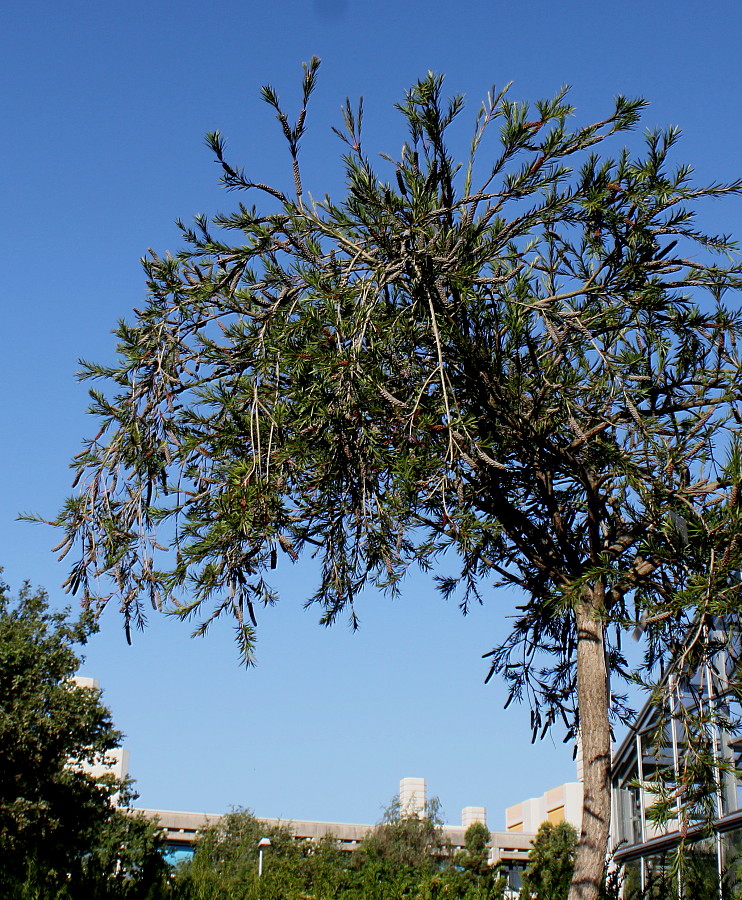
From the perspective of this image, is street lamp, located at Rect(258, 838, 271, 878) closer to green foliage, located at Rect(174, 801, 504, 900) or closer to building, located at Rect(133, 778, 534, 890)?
green foliage, located at Rect(174, 801, 504, 900)

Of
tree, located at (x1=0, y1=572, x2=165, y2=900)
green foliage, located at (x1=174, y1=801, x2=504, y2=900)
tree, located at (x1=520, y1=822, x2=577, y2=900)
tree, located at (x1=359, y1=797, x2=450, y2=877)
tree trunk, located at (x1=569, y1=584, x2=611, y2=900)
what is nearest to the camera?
tree trunk, located at (x1=569, y1=584, x2=611, y2=900)

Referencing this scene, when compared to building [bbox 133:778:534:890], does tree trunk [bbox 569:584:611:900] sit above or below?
above

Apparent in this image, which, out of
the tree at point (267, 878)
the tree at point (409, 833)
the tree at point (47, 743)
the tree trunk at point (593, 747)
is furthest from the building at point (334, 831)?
the tree trunk at point (593, 747)

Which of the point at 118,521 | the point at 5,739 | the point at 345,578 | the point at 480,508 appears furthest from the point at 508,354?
the point at 5,739

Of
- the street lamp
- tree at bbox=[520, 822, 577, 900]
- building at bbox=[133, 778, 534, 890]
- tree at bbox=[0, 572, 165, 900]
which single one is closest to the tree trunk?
tree at bbox=[520, 822, 577, 900]

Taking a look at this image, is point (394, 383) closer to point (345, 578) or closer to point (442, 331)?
point (442, 331)

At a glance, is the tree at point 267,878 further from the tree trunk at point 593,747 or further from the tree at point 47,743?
the tree at point 47,743

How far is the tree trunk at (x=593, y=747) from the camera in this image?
475 centimetres

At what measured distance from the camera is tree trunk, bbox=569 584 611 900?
4754 millimetres

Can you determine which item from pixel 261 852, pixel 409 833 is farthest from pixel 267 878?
pixel 409 833

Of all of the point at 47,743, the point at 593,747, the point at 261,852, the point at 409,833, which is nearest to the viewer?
the point at 593,747

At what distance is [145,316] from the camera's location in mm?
5039

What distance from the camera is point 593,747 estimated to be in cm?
499

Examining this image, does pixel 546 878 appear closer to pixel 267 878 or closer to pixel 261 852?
pixel 267 878
